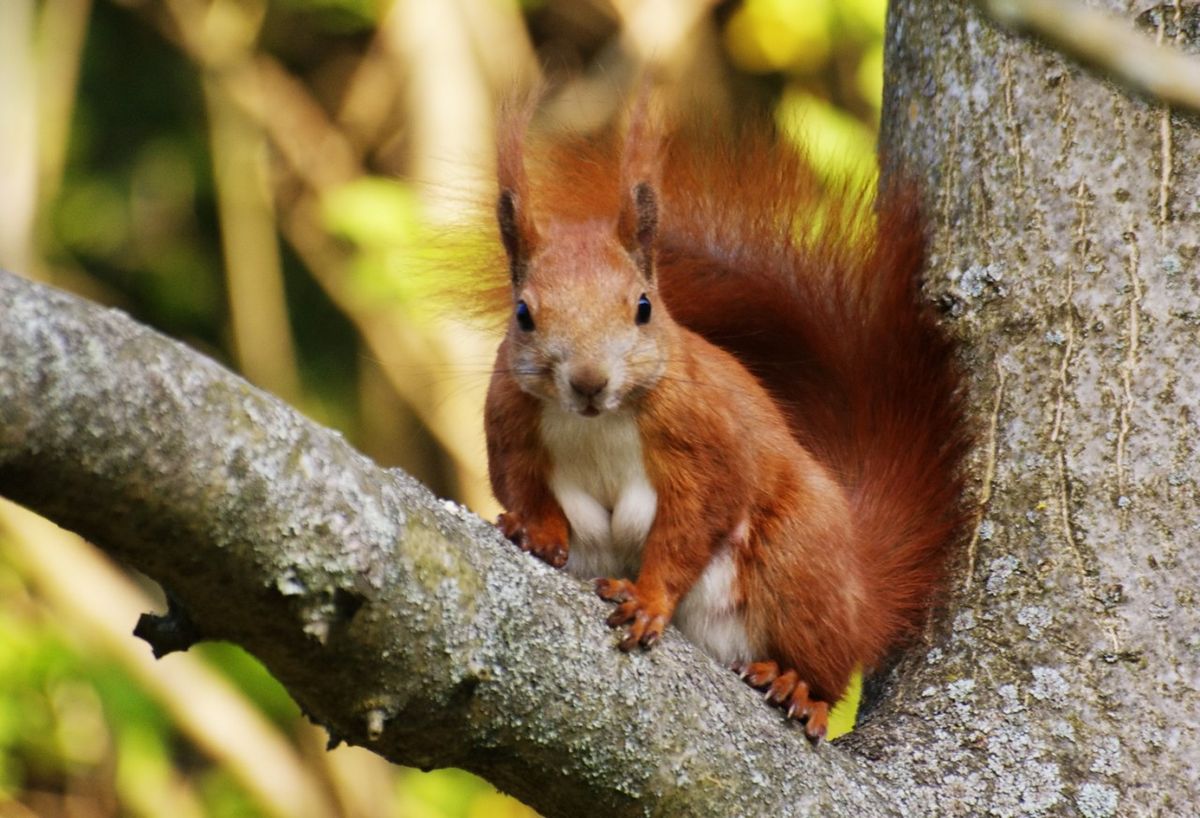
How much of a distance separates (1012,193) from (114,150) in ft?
11.1

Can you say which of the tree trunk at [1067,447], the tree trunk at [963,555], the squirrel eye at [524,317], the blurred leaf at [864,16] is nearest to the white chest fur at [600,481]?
the squirrel eye at [524,317]

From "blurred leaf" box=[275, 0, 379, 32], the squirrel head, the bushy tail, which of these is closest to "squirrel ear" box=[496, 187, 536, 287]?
the squirrel head

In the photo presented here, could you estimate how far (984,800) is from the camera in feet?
5.35

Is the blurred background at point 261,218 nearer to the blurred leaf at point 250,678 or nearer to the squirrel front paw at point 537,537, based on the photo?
the blurred leaf at point 250,678

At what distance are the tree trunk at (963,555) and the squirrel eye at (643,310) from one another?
1.25 ft

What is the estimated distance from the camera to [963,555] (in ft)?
6.08

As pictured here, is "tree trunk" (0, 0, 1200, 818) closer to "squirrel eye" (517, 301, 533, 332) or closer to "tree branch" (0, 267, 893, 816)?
"tree branch" (0, 267, 893, 816)

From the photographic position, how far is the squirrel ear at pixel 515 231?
1.78 meters

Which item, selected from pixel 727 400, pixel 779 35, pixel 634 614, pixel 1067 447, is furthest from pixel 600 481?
pixel 779 35

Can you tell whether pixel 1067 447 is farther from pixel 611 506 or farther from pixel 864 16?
pixel 864 16

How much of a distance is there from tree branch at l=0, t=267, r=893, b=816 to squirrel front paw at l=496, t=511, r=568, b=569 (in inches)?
9.3

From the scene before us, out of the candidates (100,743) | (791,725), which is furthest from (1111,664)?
(100,743)

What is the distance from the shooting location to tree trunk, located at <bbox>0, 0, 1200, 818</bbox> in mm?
1061

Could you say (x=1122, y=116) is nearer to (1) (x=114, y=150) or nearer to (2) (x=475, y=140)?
(2) (x=475, y=140)
